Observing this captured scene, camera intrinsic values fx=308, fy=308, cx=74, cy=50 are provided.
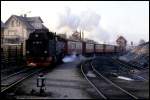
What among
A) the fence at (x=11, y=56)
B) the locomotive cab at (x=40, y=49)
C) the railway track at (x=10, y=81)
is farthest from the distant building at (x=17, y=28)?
the railway track at (x=10, y=81)

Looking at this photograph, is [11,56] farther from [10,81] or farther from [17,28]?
[17,28]

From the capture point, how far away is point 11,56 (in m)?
31.0

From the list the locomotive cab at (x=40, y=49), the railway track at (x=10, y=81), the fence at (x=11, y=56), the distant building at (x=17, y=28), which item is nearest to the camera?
the railway track at (x=10, y=81)

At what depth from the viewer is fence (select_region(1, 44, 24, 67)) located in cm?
2854

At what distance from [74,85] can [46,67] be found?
37.2 feet

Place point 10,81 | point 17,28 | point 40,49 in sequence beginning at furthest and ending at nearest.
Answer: point 17,28 < point 40,49 < point 10,81

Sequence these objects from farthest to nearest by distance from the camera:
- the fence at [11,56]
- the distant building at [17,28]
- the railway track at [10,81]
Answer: the distant building at [17,28], the fence at [11,56], the railway track at [10,81]

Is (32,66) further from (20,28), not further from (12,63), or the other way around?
(20,28)

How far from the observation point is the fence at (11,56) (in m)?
28.5

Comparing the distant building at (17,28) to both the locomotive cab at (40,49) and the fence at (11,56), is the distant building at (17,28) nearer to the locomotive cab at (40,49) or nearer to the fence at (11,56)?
the fence at (11,56)

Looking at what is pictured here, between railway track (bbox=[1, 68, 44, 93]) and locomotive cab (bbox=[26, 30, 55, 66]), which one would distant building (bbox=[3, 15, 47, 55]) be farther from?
railway track (bbox=[1, 68, 44, 93])

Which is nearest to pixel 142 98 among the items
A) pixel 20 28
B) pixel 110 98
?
pixel 110 98

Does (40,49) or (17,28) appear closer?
(40,49)

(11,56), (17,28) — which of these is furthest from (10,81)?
(17,28)
